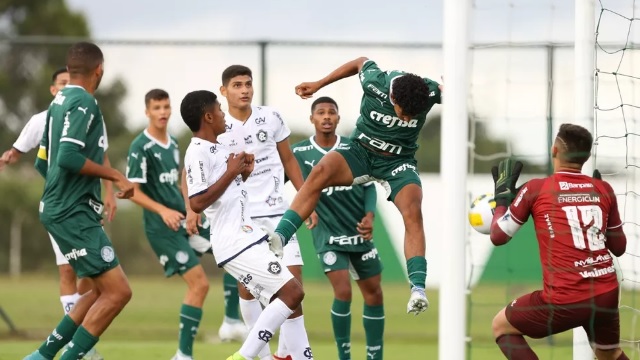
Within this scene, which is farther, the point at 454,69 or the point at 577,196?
the point at 577,196

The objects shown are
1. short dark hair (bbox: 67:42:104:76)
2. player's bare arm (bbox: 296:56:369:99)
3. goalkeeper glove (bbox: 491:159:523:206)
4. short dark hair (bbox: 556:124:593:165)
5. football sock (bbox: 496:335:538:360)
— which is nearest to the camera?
short dark hair (bbox: 556:124:593:165)

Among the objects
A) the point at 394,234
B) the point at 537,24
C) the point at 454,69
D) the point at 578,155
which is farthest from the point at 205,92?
the point at 394,234

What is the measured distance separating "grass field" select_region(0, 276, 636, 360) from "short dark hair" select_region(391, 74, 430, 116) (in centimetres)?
297

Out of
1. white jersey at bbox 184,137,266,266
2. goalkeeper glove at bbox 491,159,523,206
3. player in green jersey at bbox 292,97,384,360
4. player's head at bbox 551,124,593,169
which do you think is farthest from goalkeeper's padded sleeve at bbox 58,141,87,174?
player's head at bbox 551,124,593,169

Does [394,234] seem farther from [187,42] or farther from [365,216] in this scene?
[365,216]

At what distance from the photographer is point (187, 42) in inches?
542

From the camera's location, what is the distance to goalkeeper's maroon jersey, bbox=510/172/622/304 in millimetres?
6625

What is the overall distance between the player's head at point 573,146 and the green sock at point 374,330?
8.80 ft

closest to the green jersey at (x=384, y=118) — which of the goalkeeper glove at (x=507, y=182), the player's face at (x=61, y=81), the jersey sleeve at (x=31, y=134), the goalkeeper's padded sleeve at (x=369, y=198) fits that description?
the goalkeeper glove at (x=507, y=182)

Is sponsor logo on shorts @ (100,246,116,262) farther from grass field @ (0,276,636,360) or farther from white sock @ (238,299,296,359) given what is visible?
grass field @ (0,276,636,360)

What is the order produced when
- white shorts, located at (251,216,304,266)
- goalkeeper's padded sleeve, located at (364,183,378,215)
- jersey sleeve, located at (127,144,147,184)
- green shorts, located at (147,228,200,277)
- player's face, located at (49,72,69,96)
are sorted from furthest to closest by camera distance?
1. player's face, located at (49,72,69,96)
2. jersey sleeve, located at (127,144,147,184)
3. green shorts, located at (147,228,200,277)
4. goalkeeper's padded sleeve, located at (364,183,378,215)
5. white shorts, located at (251,216,304,266)

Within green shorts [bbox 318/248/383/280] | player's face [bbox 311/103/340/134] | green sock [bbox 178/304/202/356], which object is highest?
player's face [bbox 311/103/340/134]


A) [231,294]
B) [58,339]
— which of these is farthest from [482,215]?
[231,294]

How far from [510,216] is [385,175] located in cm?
134
